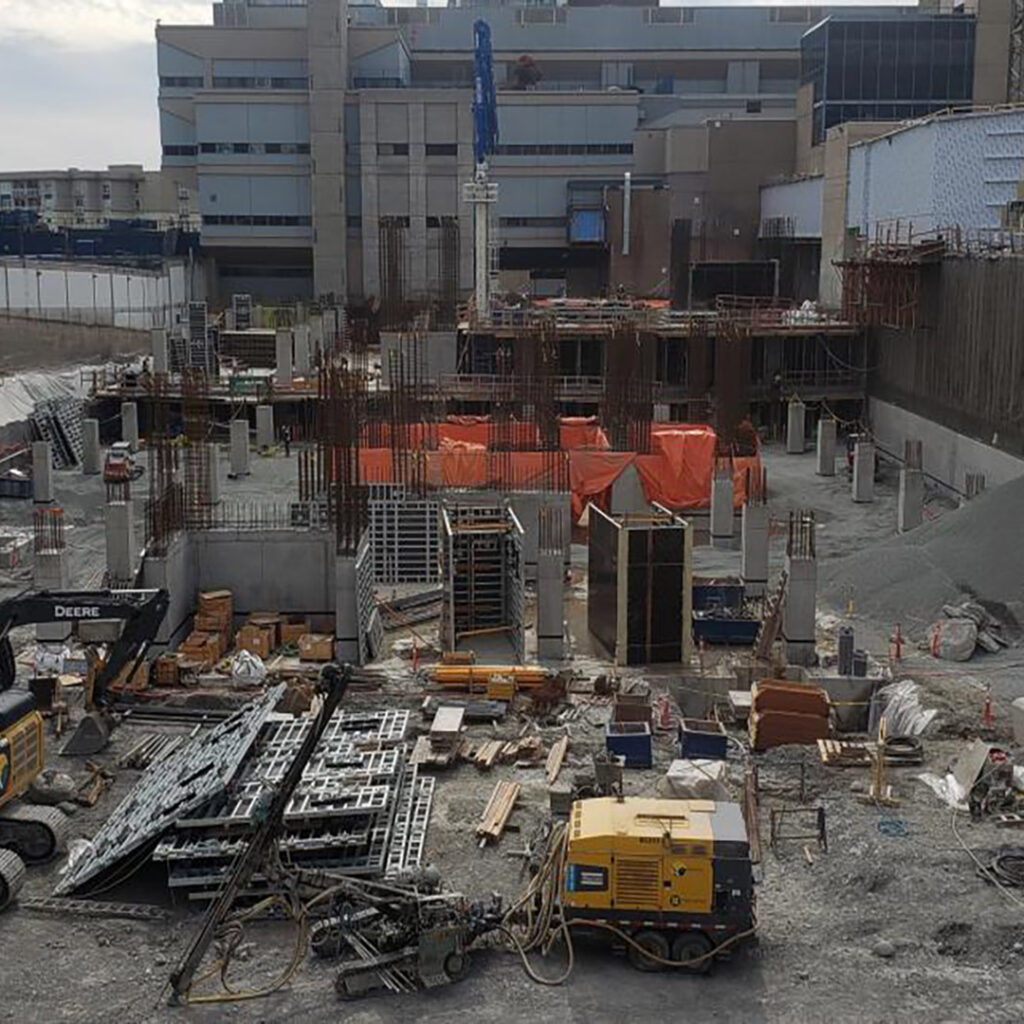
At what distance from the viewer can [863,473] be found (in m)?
35.3

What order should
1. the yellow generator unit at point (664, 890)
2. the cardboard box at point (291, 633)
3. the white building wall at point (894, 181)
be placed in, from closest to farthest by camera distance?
the yellow generator unit at point (664, 890) < the cardboard box at point (291, 633) < the white building wall at point (894, 181)

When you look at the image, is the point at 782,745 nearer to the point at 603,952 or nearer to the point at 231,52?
the point at 603,952

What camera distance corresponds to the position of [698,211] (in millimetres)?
69750

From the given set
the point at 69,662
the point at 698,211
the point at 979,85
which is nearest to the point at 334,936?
the point at 69,662

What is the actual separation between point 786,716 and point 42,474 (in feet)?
74.2

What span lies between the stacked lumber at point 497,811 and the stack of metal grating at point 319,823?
2.12 ft

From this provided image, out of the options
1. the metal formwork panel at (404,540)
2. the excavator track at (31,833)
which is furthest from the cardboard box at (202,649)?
the excavator track at (31,833)

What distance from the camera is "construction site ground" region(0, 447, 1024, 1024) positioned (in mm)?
11711

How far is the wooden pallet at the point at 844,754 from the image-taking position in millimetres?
16922

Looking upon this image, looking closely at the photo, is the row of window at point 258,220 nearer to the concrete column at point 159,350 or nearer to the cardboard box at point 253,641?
the concrete column at point 159,350

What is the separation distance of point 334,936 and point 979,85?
5662 cm

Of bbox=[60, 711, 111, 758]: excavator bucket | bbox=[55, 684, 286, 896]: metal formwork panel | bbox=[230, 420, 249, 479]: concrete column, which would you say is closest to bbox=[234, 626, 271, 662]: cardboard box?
bbox=[60, 711, 111, 758]: excavator bucket

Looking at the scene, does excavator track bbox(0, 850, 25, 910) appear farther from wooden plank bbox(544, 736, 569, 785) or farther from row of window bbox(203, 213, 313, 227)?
row of window bbox(203, 213, 313, 227)

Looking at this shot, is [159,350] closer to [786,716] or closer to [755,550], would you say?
[755,550]
